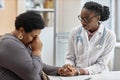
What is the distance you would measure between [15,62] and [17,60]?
0.05 feet

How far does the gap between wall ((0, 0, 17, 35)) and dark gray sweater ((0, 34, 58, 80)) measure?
220 cm

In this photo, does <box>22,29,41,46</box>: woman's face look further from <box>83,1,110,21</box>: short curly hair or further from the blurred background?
the blurred background

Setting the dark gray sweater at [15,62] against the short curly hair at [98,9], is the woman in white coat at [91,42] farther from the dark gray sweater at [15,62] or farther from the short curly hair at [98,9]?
the dark gray sweater at [15,62]

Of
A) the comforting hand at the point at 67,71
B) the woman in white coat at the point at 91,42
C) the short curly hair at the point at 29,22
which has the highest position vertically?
the short curly hair at the point at 29,22

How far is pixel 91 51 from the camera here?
2129 mm

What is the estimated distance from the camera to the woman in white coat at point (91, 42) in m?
2.08

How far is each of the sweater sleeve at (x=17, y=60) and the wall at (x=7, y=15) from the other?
7.28 ft

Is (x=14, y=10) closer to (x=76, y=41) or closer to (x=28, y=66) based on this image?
(x=76, y=41)

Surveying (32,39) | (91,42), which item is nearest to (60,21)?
(91,42)

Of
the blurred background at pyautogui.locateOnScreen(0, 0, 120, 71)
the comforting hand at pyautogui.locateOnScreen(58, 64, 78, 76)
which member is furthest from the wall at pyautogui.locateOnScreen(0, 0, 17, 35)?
the comforting hand at pyautogui.locateOnScreen(58, 64, 78, 76)

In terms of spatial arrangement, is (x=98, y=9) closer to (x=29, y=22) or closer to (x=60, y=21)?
(x=29, y=22)

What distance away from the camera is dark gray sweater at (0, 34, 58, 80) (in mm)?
1321

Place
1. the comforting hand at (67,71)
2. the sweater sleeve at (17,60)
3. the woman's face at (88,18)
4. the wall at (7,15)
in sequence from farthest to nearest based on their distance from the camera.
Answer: the wall at (7,15) < the woman's face at (88,18) < the comforting hand at (67,71) < the sweater sleeve at (17,60)


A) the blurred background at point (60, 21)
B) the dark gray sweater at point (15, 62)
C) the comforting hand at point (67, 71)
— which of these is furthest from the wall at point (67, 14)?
the dark gray sweater at point (15, 62)
